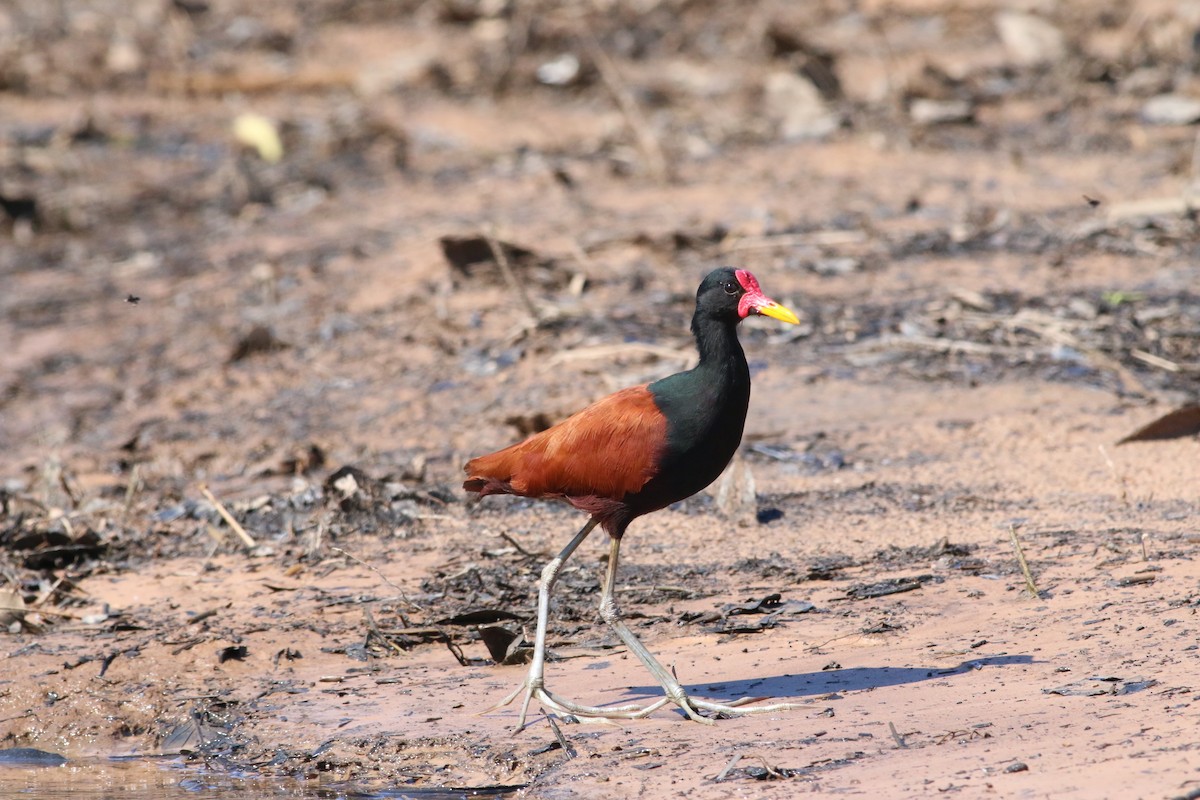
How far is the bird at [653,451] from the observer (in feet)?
17.7

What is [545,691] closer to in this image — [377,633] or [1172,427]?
[377,633]

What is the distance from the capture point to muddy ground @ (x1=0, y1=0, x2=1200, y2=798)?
555 cm

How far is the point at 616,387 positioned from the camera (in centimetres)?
897

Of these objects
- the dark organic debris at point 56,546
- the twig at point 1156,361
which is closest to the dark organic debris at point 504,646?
the dark organic debris at point 56,546

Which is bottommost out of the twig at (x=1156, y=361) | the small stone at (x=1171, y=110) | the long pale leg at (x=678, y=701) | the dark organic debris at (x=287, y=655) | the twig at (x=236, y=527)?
the twig at (x=1156, y=361)

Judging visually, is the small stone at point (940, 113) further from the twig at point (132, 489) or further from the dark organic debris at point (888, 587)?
the dark organic debris at point (888, 587)

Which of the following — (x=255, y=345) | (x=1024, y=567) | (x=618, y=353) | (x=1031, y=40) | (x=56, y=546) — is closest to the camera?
(x=1024, y=567)

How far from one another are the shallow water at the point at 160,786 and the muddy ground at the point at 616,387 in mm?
71

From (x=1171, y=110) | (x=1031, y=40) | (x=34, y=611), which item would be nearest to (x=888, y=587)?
(x=34, y=611)

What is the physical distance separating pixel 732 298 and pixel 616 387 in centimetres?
340

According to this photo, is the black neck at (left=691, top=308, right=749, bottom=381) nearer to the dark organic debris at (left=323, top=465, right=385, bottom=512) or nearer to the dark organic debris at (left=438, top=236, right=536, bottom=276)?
the dark organic debris at (left=323, top=465, right=385, bottom=512)

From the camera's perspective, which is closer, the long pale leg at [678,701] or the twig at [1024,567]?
the long pale leg at [678,701]

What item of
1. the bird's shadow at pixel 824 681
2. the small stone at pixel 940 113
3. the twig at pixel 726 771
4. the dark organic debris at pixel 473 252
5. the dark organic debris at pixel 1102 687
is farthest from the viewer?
the small stone at pixel 940 113

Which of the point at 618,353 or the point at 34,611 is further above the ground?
the point at 34,611
